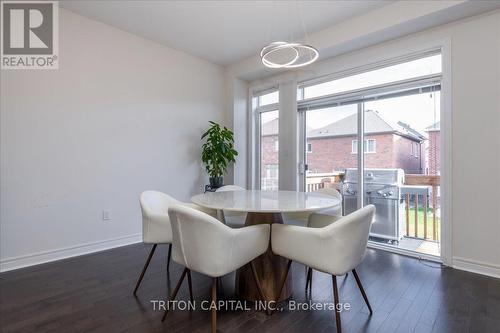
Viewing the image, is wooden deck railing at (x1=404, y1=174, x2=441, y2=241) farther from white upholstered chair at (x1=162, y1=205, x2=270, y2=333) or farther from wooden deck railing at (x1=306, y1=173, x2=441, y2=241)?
white upholstered chair at (x1=162, y1=205, x2=270, y2=333)

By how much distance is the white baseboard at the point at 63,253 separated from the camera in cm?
266

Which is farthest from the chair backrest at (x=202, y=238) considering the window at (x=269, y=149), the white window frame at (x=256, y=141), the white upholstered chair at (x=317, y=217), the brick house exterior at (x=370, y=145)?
the white window frame at (x=256, y=141)

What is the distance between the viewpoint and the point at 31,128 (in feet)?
9.11

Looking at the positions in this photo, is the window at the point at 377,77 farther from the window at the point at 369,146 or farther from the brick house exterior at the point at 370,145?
the window at the point at 369,146

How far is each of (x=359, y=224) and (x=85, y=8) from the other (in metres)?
3.66

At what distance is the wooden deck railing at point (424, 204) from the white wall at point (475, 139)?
25cm

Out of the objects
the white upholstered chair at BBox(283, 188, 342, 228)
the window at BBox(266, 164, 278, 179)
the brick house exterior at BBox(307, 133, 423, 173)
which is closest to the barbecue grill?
the brick house exterior at BBox(307, 133, 423, 173)

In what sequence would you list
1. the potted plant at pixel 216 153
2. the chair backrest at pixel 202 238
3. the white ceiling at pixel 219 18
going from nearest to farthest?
the chair backrest at pixel 202 238 → the white ceiling at pixel 219 18 → the potted plant at pixel 216 153

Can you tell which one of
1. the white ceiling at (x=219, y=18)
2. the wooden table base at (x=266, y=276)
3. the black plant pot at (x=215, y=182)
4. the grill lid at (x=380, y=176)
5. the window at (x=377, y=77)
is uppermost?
the white ceiling at (x=219, y=18)

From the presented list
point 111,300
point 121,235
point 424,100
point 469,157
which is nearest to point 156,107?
point 121,235

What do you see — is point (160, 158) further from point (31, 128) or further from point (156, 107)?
point (31, 128)

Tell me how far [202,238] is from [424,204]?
288 centimetres

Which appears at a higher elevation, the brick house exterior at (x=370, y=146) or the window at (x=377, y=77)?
the window at (x=377, y=77)

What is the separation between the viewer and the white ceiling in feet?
9.52
